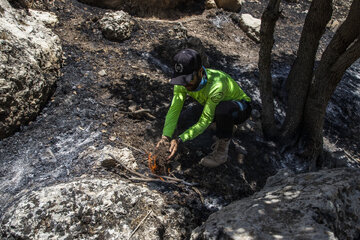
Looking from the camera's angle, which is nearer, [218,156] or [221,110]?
[221,110]

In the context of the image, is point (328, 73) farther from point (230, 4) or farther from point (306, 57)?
point (230, 4)

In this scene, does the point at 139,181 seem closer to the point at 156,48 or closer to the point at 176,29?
the point at 156,48

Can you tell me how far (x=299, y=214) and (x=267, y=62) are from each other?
227 centimetres

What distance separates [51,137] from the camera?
356cm

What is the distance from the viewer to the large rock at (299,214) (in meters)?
2.13

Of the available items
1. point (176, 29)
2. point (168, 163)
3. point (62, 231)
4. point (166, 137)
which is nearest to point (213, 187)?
point (168, 163)

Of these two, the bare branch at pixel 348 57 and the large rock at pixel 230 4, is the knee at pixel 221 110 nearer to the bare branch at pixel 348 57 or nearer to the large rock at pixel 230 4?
the bare branch at pixel 348 57

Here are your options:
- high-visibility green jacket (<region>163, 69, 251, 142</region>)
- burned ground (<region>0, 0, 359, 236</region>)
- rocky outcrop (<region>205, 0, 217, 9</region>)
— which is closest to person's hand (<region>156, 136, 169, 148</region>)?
high-visibility green jacket (<region>163, 69, 251, 142</region>)

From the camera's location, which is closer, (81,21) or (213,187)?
(213,187)

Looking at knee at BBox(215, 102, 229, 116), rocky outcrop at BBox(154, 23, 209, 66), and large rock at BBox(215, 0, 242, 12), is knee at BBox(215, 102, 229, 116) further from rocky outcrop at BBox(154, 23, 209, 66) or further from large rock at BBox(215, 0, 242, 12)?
large rock at BBox(215, 0, 242, 12)

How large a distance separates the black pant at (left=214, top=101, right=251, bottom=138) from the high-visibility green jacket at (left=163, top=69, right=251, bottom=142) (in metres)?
0.10

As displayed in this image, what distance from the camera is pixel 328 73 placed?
12.3ft

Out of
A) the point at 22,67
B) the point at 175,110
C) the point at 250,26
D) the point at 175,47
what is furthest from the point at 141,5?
the point at 175,110

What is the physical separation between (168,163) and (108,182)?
0.78m
